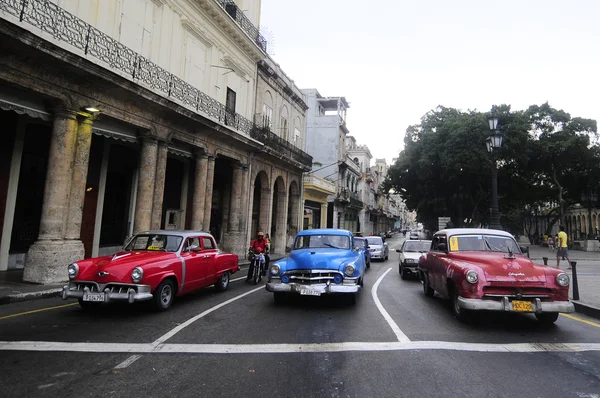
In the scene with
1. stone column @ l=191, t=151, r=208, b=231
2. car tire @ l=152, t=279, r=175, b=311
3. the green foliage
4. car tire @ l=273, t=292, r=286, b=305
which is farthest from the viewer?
the green foliage

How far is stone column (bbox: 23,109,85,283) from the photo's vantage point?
922cm

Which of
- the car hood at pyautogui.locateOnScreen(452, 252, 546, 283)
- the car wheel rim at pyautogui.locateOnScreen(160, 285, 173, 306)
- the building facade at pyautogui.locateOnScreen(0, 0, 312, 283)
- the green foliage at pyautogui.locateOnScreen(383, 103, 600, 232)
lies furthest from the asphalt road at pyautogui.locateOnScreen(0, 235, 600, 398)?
the green foliage at pyautogui.locateOnScreen(383, 103, 600, 232)

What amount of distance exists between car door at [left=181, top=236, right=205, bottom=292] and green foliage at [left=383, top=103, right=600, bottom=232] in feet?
87.1

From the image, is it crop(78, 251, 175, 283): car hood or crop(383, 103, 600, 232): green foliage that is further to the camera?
crop(383, 103, 600, 232): green foliage

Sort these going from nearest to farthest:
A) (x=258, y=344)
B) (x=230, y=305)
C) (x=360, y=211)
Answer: (x=258, y=344) → (x=230, y=305) → (x=360, y=211)

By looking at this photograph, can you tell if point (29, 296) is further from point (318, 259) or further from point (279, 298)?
point (318, 259)

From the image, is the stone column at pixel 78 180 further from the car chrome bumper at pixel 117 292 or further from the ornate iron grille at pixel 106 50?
the car chrome bumper at pixel 117 292

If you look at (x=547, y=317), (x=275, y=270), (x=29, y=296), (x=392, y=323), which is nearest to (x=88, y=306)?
(x=29, y=296)

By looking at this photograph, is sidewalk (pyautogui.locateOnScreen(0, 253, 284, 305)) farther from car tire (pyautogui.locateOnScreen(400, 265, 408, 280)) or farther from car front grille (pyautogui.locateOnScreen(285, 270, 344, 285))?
car tire (pyautogui.locateOnScreen(400, 265, 408, 280))

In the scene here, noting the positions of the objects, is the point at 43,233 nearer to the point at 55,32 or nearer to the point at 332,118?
the point at 55,32

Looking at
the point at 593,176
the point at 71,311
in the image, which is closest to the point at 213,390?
the point at 71,311

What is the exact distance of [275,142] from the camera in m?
23.1

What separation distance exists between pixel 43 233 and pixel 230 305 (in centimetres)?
614

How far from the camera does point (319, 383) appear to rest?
365 cm
